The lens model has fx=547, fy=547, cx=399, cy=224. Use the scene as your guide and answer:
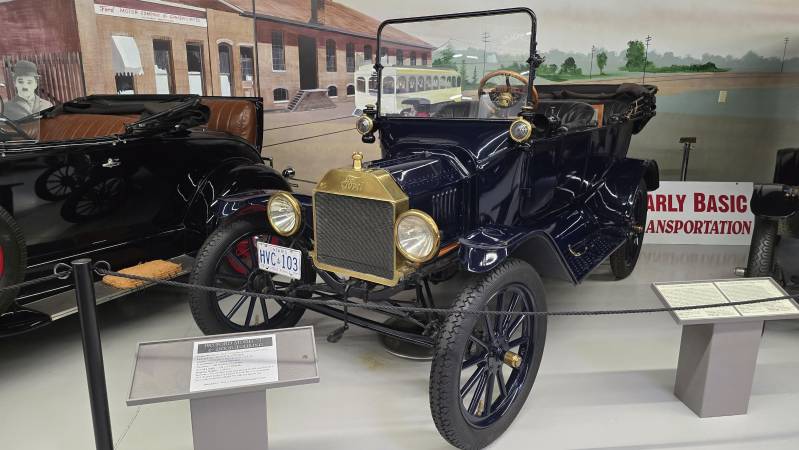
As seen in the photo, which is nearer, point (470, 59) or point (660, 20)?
point (470, 59)

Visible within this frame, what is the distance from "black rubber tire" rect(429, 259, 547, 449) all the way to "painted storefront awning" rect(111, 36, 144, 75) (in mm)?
4391

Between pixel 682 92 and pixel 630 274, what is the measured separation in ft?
10.1

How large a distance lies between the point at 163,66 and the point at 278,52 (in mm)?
1223

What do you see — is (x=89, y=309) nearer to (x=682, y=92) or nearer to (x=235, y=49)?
(x=235, y=49)

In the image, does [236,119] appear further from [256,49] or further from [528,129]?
[528,129]

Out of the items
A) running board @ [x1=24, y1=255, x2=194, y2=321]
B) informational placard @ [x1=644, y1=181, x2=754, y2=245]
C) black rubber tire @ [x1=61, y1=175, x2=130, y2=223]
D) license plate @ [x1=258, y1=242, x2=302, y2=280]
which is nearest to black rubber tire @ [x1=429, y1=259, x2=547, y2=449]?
license plate @ [x1=258, y1=242, x2=302, y2=280]

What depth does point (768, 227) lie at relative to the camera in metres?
3.36

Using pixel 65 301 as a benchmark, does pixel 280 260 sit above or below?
above

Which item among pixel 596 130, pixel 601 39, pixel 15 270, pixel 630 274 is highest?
pixel 601 39

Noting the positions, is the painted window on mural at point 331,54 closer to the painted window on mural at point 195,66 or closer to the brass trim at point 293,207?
the painted window on mural at point 195,66

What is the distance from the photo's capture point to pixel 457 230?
8.93 ft

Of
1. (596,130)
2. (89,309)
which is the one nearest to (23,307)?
(89,309)

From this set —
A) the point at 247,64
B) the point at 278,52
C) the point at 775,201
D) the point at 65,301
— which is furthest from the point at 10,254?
the point at 775,201

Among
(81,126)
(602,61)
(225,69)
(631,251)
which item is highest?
(602,61)
